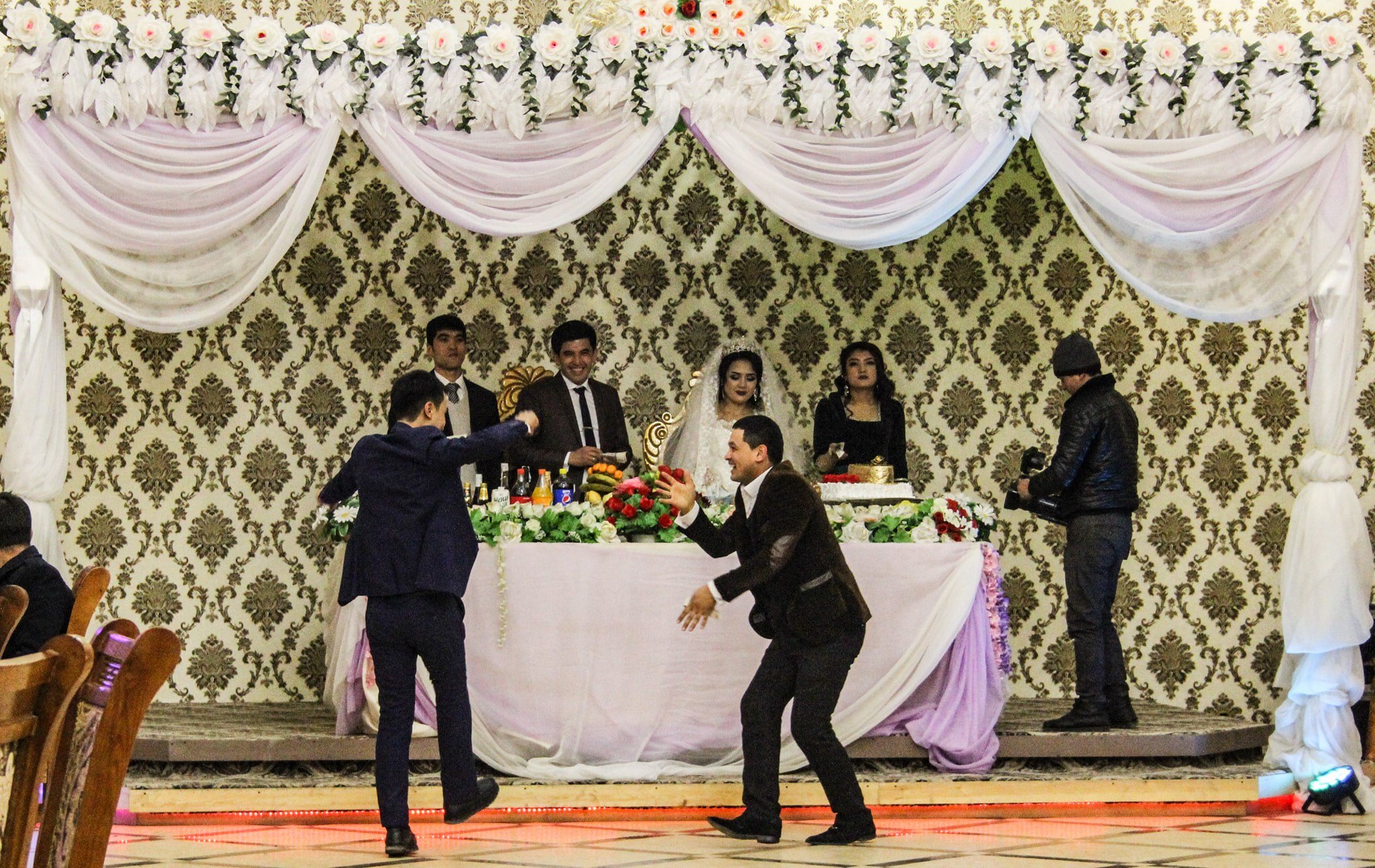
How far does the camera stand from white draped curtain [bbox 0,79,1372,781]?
6.43 metres

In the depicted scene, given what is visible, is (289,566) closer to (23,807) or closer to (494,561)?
(494,561)

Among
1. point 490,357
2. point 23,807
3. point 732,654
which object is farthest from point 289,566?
point 23,807

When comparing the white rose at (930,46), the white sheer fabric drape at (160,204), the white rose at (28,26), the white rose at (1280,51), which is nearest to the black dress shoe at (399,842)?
the white sheer fabric drape at (160,204)

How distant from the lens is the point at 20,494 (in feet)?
21.1

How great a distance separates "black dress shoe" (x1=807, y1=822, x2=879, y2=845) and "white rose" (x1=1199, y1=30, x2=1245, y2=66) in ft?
10.2

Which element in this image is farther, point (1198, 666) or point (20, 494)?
point (1198, 666)

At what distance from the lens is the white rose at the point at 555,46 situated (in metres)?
6.45

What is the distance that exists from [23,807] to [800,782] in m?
4.26

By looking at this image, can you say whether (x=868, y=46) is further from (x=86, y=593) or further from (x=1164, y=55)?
(x=86, y=593)

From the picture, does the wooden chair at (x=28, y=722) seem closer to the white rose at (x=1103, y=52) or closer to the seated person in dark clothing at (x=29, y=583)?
the seated person in dark clothing at (x=29, y=583)

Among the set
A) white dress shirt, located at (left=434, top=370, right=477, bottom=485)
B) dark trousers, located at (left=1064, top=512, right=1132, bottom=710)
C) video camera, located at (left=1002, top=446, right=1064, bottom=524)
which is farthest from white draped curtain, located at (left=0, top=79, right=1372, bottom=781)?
white dress shirt, located at (left=434, top=370, right=477, bottom=485)

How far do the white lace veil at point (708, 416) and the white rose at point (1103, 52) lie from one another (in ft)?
6.31

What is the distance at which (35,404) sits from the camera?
6.47 meters

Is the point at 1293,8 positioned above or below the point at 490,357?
above
